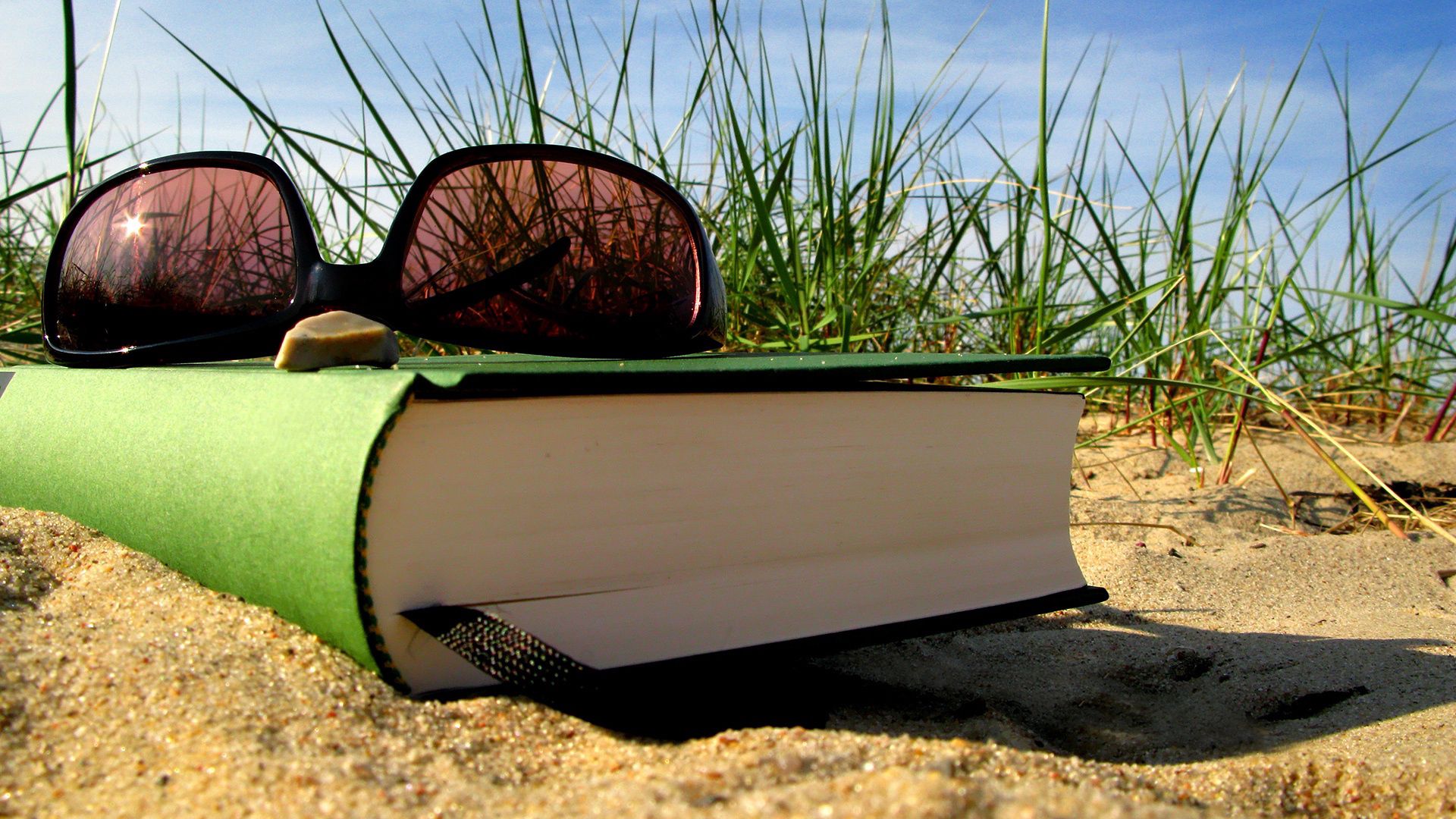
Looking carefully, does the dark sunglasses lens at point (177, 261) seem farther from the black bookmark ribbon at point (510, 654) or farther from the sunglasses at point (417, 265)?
the black bookmark ribbon at point (510, 654)

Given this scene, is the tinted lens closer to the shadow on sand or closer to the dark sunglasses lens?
the dark sunglasses lens

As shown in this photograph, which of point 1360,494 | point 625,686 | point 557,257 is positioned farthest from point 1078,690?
point 557,257

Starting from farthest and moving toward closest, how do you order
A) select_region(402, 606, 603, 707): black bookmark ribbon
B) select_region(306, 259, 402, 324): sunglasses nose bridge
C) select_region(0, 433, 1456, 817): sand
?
select_region(306, 259, 402, 324): sunglasses nose bridge < select_region(402, 606, 603, 707): black bookmark ribbon < select_region(0, 433, 1456, 817): sand

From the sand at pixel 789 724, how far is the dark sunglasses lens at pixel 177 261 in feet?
1.04

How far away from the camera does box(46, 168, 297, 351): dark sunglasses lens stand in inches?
52.3

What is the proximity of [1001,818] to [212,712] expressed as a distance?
52 centimetres

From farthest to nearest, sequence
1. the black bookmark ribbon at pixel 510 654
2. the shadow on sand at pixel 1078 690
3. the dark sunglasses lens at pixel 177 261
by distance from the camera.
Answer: the dark sunglasses lens at pixel 177 261 → the shadow on sand at pixel 1078 690 → the black bookmark ribbon at pixel 510 654

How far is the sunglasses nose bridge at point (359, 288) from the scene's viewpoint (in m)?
1.23

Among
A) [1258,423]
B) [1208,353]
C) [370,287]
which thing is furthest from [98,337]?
[1258,423]

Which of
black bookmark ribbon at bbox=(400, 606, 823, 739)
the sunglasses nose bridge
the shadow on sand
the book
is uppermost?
the sunglasses nose bridge

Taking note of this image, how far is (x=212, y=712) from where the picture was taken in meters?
0.69

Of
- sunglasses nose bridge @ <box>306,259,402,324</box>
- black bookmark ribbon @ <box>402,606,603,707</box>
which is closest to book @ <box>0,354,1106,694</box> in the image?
black bookmark ribbon @ <box>402,606,603,707</box>

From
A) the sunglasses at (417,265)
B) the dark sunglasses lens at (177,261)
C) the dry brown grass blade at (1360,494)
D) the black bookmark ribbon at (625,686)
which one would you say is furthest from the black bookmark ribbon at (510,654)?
A: the dry brown grass blade at (1360,494)

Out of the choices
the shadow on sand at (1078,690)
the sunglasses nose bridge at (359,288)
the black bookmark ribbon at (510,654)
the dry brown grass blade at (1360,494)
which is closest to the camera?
the black bookmark ribbon at (510,654)
